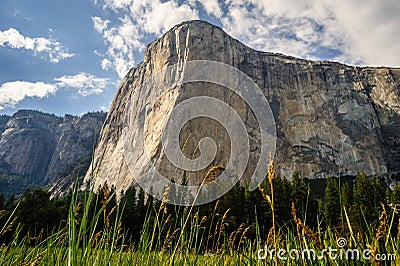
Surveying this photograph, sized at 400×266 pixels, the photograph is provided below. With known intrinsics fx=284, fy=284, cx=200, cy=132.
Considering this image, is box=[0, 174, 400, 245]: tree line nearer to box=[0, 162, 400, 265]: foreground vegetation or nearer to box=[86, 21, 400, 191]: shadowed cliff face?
box=[0, 162, 400, 265]: foreground vegetation

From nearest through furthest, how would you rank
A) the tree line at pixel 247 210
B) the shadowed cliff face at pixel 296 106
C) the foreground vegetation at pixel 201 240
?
the foreground vegetation at pixel 201 240, the tree line at pixel 247 210, the shadowed cliff face at pixel 296 106

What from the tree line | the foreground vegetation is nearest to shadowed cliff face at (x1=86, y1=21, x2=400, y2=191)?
the tree line

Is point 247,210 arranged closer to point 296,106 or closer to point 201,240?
point 201,240

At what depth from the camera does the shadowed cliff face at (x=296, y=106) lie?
295 ft

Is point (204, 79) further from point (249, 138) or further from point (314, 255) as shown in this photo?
point (314, 255)

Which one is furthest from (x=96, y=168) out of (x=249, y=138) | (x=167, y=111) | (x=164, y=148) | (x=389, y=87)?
(x=389, y=87)

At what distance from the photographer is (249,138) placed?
89.5 metres

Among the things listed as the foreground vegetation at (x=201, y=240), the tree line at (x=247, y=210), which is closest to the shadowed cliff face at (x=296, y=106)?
the tree line at (x=247, y=210)

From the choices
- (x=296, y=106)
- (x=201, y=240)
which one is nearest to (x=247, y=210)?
(x=201, y=240)

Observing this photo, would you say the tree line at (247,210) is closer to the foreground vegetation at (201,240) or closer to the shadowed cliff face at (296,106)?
the foreground vegetation at (201,240)

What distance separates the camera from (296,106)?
328 ft

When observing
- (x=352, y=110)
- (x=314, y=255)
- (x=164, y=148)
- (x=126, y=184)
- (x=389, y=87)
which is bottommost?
(x=314, y=255)

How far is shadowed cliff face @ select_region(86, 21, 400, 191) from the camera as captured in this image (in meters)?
90.1

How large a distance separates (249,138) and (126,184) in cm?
3958
